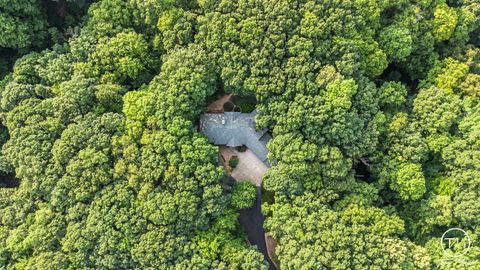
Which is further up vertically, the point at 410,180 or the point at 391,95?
the point at 391,95

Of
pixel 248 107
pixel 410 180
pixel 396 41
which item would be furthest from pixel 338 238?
pixel 396 41

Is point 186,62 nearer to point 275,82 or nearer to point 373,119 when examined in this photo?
point 275,82

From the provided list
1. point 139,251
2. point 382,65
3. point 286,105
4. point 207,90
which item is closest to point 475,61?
point 382,65

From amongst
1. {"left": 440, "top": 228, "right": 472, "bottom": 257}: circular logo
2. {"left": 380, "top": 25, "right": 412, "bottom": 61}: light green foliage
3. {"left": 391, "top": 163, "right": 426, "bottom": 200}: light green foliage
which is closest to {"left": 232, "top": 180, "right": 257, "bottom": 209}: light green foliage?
{"left": 391, "top": 163, "right": 426, "bottom": 200}: light green foliage

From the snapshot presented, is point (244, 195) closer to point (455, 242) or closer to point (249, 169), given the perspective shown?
point (249, 169)

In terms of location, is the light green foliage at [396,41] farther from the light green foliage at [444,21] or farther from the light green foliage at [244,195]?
the light green foliage at [244,195]

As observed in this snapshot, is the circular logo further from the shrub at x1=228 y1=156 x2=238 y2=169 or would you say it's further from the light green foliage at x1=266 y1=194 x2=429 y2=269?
the shrub at x1=228 y1=156 x2=238 y2=169
